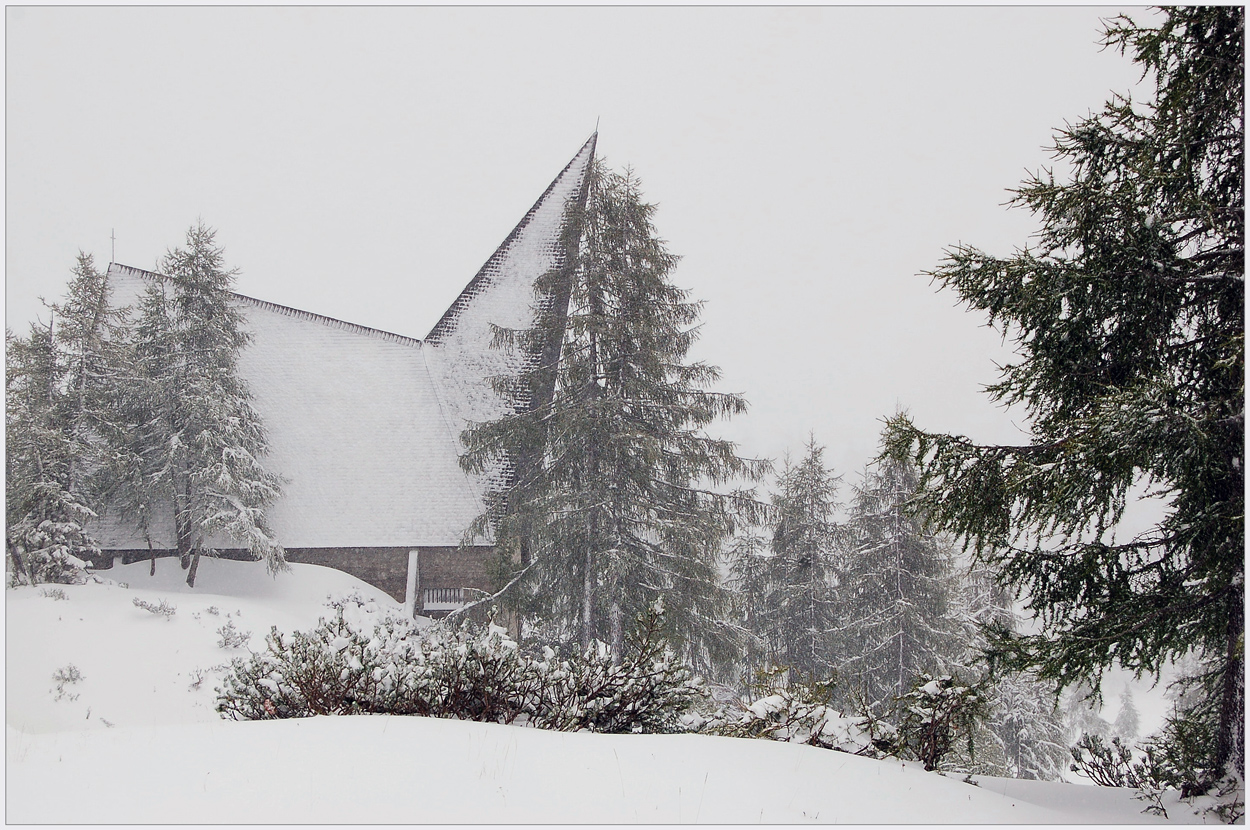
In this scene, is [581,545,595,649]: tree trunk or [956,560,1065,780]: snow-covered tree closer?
[581,545,595,649]: tree trunk

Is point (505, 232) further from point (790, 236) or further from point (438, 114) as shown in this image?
point (790, 236)

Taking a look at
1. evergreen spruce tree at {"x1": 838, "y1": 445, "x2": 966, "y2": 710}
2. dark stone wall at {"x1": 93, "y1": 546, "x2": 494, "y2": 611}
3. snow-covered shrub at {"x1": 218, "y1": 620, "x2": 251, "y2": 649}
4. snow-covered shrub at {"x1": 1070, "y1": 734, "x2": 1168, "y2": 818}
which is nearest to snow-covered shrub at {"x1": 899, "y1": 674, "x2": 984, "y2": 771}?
snow-covered shrub at {"x1": 1070, "y1": 734, "x2": 1168, "y2": 818}

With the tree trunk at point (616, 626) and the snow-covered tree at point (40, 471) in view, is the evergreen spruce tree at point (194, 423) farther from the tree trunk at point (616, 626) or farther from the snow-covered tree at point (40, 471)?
the tree trunk at point (616, 626)

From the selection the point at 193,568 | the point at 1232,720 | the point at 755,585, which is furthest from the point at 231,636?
the point at 755,585

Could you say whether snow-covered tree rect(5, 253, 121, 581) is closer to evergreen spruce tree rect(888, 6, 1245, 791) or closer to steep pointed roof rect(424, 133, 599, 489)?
steep pointed roof rect(424, 133, 599, 489)

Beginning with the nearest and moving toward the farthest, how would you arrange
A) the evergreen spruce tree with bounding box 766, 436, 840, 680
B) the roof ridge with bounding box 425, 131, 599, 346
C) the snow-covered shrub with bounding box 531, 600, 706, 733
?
the snow-covered shrub with bounding box 531, 600, 706, 733 → the roof ridge with bounding box 425, 131, 599, 346 → the evergreen spruce tree with bounding box 766, 436, 840, 680

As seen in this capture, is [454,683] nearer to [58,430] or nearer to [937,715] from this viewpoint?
[937,715]

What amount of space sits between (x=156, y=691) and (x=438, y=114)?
500 cm

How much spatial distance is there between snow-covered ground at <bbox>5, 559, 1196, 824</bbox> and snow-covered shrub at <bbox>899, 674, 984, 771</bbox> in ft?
0.53

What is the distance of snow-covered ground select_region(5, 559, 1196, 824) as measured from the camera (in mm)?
3217

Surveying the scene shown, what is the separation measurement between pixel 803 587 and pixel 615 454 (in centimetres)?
442

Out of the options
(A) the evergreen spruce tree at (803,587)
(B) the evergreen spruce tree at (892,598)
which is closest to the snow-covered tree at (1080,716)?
(B) the evergreen spruce tree at (892,598)

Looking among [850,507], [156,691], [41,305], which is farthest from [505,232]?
[850,507]

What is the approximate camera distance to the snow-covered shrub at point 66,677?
481 cm
